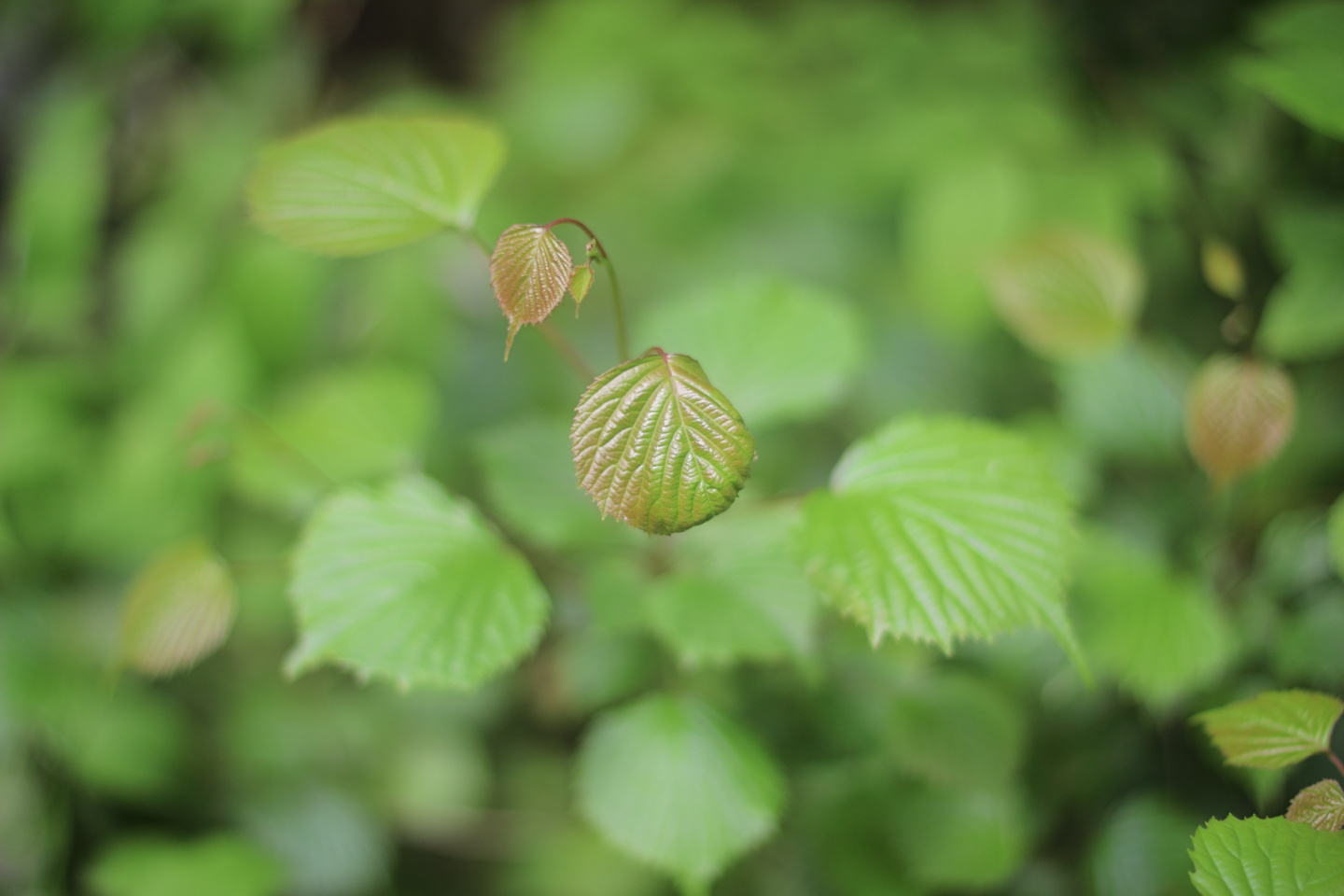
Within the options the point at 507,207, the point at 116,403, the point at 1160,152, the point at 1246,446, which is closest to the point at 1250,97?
the point at 1160,152

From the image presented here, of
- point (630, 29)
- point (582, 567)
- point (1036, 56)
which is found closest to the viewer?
point (582, 567)

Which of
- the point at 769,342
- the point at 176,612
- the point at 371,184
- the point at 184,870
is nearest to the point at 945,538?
the point at 769,342

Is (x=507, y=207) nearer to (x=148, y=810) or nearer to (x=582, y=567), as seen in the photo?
(x=582, y=567)

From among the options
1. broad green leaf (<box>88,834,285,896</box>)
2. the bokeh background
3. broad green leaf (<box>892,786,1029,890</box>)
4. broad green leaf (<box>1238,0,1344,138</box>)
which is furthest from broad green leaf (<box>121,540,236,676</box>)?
broad green leaf (<box>1238,0,1344,138</box>)

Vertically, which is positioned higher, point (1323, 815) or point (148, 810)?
point (1323, 815)

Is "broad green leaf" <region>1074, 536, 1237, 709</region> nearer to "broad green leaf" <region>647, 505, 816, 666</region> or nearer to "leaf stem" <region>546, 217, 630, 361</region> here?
"broad green leaf" <region>647, 505, 816, 666</region>

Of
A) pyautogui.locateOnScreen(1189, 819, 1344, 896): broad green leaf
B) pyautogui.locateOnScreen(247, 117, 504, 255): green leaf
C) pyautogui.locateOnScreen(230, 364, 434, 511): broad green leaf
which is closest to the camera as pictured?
pyautogui.locateOnScreen(1189, 819, 1344, 896): broad green leaf

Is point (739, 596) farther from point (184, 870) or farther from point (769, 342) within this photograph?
point (184, 870)
